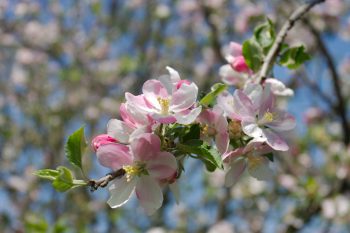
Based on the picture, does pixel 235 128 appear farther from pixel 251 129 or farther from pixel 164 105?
pixel 164 105

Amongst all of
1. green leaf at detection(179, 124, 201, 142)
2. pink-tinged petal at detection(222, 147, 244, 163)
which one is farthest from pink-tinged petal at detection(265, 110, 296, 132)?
green leaf at detection(179, 124, 201, 142)

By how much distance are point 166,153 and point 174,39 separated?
18.2 feet

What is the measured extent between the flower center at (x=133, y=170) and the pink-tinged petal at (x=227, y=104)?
228 mm

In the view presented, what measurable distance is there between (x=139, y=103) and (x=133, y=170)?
5.5 inches

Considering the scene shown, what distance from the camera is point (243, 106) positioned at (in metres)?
1.11

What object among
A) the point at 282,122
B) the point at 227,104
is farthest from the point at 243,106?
the point at 282,122

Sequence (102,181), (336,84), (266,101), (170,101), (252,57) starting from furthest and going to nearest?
1. (336,84)
2. (252,57)
3. (266,101)
4. (170,101)
5. (102,181)

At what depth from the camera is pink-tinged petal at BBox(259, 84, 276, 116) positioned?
115 centimetres

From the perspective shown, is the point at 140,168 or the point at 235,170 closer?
the point at 140,168

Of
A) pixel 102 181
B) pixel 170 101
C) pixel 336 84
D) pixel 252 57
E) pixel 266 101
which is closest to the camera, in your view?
pixel 102 181

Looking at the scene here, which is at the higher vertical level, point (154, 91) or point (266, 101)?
point (154, 91)

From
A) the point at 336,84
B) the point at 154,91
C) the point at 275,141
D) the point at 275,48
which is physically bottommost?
the point at 336,84

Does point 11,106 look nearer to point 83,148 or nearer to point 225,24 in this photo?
point 225,24

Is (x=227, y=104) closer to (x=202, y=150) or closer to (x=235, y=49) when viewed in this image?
(x=202, y=150)
